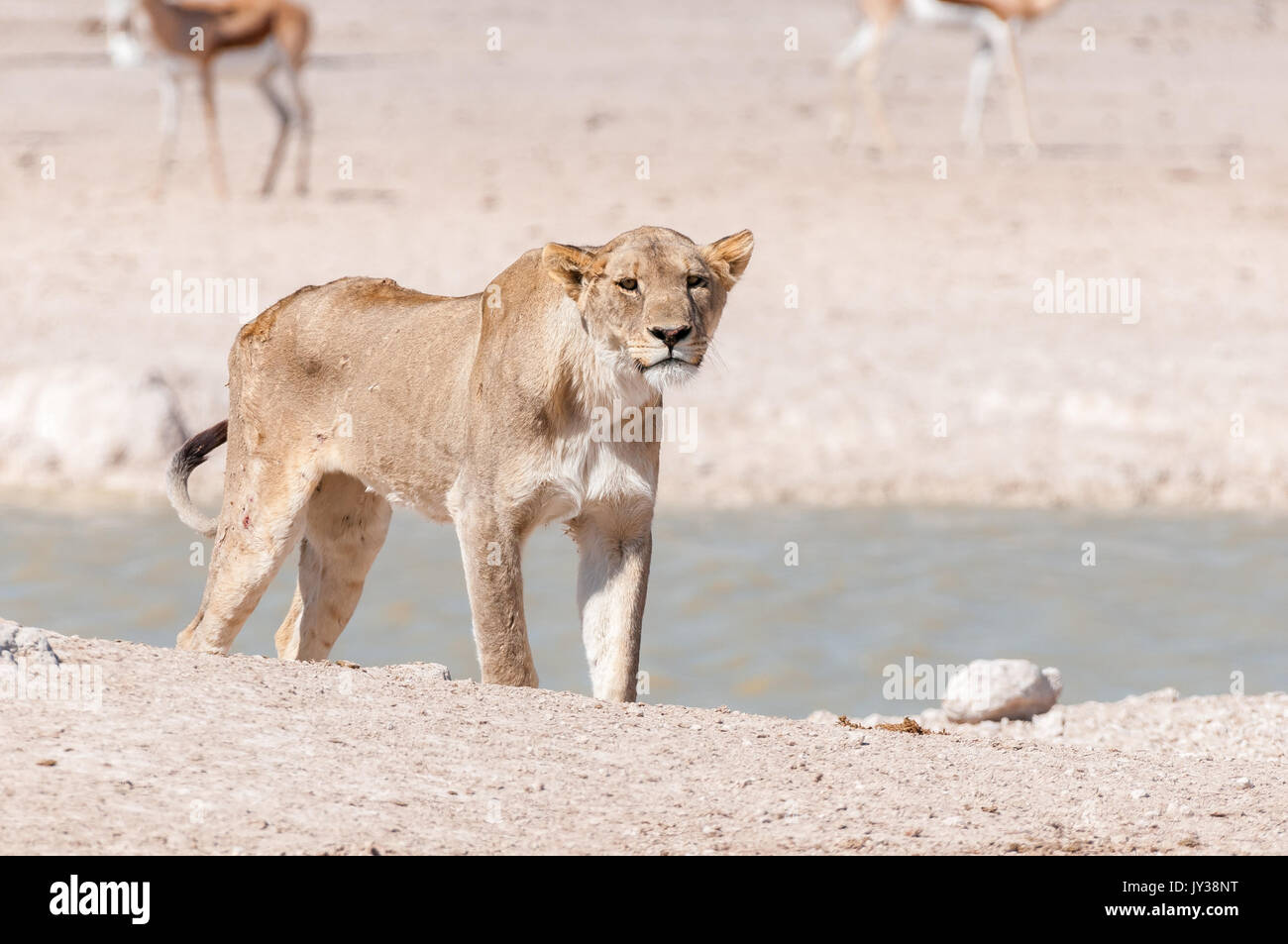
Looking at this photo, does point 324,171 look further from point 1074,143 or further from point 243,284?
point 1074,143

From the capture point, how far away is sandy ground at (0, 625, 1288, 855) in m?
4.46

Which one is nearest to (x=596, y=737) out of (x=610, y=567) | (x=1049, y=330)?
(x=610, y=567)

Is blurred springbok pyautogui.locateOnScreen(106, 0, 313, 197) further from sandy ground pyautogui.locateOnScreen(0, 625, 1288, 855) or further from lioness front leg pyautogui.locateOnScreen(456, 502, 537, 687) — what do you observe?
sandy ground pyautogui.locateOnScreen(0, 625, 1288, 855)

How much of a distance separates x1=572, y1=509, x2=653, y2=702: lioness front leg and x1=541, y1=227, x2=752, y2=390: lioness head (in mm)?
460

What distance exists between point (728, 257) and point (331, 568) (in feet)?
5.83

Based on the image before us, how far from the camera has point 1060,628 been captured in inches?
395

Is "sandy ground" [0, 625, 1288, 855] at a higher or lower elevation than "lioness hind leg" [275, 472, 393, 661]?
lower

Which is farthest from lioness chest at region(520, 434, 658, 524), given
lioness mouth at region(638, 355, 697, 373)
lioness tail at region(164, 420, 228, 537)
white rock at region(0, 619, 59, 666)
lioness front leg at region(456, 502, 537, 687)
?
lioness tail at region(164, 420, 228, 537)

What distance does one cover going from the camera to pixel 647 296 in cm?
566

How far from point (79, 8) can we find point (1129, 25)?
12599 millimetres

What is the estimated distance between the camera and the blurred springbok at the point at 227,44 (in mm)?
16859

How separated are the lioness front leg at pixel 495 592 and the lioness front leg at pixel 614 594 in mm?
193
